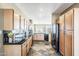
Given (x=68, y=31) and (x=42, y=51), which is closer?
(x=68, y=31)

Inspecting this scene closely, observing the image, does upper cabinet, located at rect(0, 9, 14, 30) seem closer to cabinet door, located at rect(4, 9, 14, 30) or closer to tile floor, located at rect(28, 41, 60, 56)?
cabinet door, located at rect(4, 9, 14, 30)

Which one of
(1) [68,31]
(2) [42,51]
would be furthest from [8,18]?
(2) [42,51]

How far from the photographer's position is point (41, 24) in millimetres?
7141

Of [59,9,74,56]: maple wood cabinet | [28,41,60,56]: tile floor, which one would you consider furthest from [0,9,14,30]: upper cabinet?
[28,41,60,56]: tile floor

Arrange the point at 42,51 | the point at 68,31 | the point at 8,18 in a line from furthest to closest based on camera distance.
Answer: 1. the point at 42,51
2. the point at 68,31
3. the point at 8,18

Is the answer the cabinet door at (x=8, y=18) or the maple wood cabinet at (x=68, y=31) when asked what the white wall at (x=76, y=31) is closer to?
the maple wood cabinet at (x=68, y=31)

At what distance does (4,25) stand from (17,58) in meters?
1.95

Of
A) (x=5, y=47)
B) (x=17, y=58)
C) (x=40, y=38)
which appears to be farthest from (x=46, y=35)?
(x=17, y=58)

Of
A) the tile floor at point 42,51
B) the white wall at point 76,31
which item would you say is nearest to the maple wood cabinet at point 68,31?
the white wall at point 76,31

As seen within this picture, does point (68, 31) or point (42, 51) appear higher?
point (68, 31)

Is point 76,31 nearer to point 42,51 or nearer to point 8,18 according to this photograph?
point 8,18

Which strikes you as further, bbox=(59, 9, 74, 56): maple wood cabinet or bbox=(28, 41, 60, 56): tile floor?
bbox=(28, 41, 60, 56): tile floor

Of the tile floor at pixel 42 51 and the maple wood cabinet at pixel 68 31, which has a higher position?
the maple wood cabinet at pixel 68 31

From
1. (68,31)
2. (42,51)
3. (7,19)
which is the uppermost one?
(7,19)
